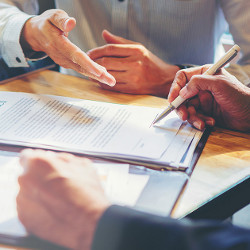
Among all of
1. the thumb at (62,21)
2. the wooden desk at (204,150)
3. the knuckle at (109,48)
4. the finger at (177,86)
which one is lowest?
the wooden desk at (204,150)

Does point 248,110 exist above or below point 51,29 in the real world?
below

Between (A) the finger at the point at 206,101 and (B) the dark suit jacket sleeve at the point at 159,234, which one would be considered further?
(A) the finger at the point at 206,101

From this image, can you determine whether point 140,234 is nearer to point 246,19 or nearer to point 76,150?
point 76,150

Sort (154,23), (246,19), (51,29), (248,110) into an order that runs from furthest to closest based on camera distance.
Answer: (154,23), (246,19), (51,29), (248,110)

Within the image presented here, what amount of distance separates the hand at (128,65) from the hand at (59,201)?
462 millimetres

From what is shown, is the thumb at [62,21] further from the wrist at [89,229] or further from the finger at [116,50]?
the wrist at [89,229]

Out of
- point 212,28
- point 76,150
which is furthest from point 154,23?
point 76,150

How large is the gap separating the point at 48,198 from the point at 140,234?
0.12 metres

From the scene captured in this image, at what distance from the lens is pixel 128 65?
33.5 inches

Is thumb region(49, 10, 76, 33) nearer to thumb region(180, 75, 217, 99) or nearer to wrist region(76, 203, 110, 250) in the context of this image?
thumb region(180, 75, 217, 99)

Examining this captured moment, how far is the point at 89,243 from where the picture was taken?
340 mm

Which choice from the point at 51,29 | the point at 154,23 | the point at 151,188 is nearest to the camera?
the point at 151,188

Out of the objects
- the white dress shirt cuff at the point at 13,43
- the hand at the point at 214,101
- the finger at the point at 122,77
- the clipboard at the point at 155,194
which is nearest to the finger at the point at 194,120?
the hand at the point at 214,101

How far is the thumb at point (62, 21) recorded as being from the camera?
0.76 m
